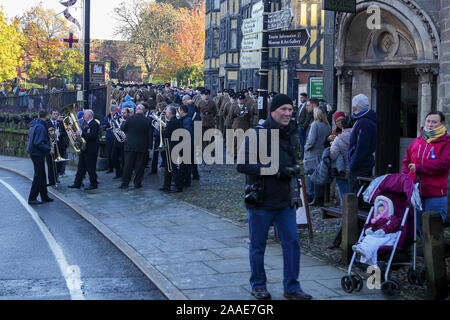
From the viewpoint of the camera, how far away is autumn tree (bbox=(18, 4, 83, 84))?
5778cm

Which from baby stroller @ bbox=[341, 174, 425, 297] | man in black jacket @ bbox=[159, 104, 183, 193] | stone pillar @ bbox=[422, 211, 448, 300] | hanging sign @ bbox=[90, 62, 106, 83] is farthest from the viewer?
hanging sign @ bbox=[90, 62, 106, 83]

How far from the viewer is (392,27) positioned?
42.5ft

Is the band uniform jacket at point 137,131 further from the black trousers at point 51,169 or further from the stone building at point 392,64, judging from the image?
the stone building at point 392,64

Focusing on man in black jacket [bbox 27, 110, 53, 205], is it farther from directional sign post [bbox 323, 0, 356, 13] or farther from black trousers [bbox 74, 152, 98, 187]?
directional sign post [bbox 323, 0, 356, 13]

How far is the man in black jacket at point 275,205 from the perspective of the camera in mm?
6559

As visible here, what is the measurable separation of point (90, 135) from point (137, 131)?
1115 millimetres

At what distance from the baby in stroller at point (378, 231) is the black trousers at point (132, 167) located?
951 cm

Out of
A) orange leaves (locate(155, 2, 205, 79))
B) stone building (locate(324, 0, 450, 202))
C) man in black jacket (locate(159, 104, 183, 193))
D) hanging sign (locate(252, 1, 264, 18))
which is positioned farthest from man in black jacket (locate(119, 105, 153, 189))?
orange leaves (locate(155, 2, 205, 79))

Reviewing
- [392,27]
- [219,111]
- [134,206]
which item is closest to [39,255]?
[134,206]

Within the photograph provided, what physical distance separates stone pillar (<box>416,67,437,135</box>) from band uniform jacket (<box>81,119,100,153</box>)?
7694 millimetres

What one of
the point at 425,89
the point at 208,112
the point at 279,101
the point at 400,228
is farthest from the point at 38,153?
the point at 400,228

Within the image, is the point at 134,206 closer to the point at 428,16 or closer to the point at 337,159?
the point at 337,159

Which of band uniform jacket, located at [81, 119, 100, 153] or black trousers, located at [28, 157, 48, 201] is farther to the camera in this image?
band uniform jacket, located at [81, 119, 100, 153]

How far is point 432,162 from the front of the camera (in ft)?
25.3
